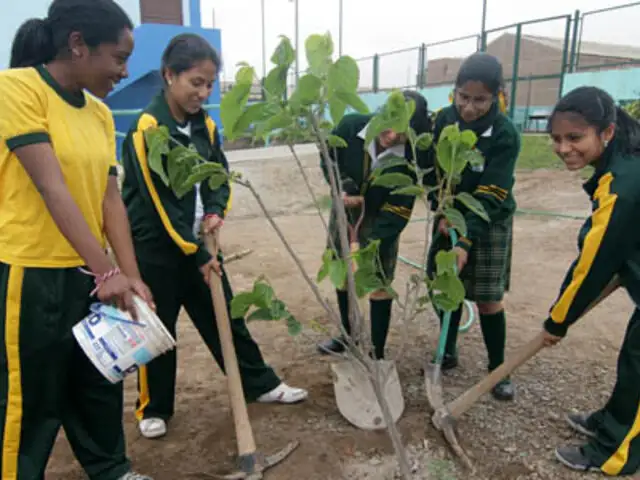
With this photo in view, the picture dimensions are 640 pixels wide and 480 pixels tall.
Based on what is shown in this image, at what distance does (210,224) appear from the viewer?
2.18 metres

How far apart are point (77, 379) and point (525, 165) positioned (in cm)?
970

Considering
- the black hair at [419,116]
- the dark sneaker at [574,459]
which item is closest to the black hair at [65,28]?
the black hair at [419,116]

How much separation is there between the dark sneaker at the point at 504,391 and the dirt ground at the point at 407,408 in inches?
1.6

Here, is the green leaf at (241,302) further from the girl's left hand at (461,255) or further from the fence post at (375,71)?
the fence post at (375,71)

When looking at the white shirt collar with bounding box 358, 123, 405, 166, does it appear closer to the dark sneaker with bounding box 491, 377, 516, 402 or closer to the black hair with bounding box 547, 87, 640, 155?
the black hair with bounding box 547, 87, 640, 155

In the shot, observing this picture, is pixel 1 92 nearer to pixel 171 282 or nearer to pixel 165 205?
pixel 165 205

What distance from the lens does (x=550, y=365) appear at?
9.12ft

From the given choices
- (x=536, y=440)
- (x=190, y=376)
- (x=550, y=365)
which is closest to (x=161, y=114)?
(x=190, y=376)

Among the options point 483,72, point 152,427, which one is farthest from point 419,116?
point 152,427

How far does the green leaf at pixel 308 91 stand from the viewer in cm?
136

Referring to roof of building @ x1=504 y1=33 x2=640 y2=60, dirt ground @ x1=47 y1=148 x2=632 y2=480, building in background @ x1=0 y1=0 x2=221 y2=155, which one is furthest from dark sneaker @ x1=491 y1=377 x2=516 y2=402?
roof of building @ x1=504 y1=33 x2=640 y2=60

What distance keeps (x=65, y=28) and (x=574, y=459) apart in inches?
87.7

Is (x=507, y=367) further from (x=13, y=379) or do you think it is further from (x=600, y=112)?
(x=13, y=379)

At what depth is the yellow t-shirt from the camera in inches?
54.6
